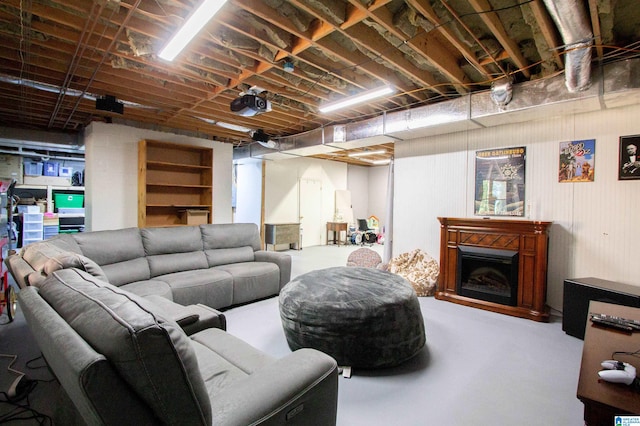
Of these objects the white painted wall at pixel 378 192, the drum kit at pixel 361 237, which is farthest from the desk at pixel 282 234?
the white painted wall at pixel 378 192

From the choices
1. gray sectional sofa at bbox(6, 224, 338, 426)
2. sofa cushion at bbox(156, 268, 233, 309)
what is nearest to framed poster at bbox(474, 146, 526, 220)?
sofa cushion at bbox(156, 268, 233, 309)

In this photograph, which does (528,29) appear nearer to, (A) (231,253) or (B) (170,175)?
(A) (231,253)

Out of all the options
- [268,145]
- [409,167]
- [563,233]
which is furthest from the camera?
[268,145]

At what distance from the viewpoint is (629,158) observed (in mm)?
3273

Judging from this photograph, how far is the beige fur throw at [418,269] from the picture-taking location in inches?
176

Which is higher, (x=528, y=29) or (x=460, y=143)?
(x=528, y=29)

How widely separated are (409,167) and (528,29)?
261 cm

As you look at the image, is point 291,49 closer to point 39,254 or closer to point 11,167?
point 39,254

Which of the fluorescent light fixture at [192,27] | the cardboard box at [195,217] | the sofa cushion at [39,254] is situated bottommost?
the sofa cushion at [39,254]

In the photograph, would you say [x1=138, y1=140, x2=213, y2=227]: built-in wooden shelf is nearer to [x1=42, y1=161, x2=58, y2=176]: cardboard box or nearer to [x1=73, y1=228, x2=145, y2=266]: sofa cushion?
[x1=73, y1=228, x2=145, y2=266]: sofa cushion

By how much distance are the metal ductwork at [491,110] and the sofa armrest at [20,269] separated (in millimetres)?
4253

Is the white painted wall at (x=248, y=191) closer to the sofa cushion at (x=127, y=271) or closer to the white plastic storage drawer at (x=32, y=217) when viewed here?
the sofa cushion at (x=127, y=271)

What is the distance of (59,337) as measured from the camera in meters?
0.95

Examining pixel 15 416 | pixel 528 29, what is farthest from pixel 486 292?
pixel 15 416
